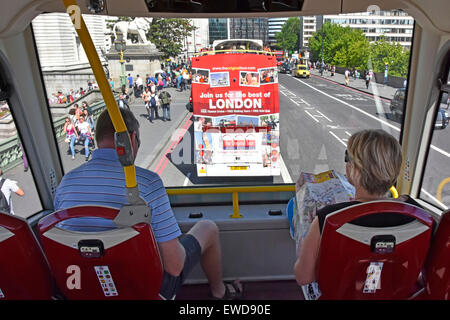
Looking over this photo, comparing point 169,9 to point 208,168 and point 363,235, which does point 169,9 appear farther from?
point 363,235

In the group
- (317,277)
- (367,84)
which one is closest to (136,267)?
(317,277)

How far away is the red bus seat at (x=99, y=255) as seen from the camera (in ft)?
4.37

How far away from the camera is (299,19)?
2.59 m

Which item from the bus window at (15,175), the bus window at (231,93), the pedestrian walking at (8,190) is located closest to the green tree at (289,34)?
the bus window at (231,93)

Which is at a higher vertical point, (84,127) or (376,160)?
(376,160)

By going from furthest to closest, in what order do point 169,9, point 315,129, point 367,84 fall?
point 315,129 → point 367,84 → point 169,9

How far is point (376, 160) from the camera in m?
1.42

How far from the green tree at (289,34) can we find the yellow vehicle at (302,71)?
0.38m

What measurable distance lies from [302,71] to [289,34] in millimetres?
569

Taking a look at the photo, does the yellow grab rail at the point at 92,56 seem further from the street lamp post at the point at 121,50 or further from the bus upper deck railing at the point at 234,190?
the bus upper deck railing at the point at 234,190

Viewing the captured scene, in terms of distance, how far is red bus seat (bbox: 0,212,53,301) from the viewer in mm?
1423

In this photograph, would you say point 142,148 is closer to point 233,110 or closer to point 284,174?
point 233,110

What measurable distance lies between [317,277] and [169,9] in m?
1.78

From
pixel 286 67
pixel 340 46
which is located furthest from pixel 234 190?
pixel 340 46
